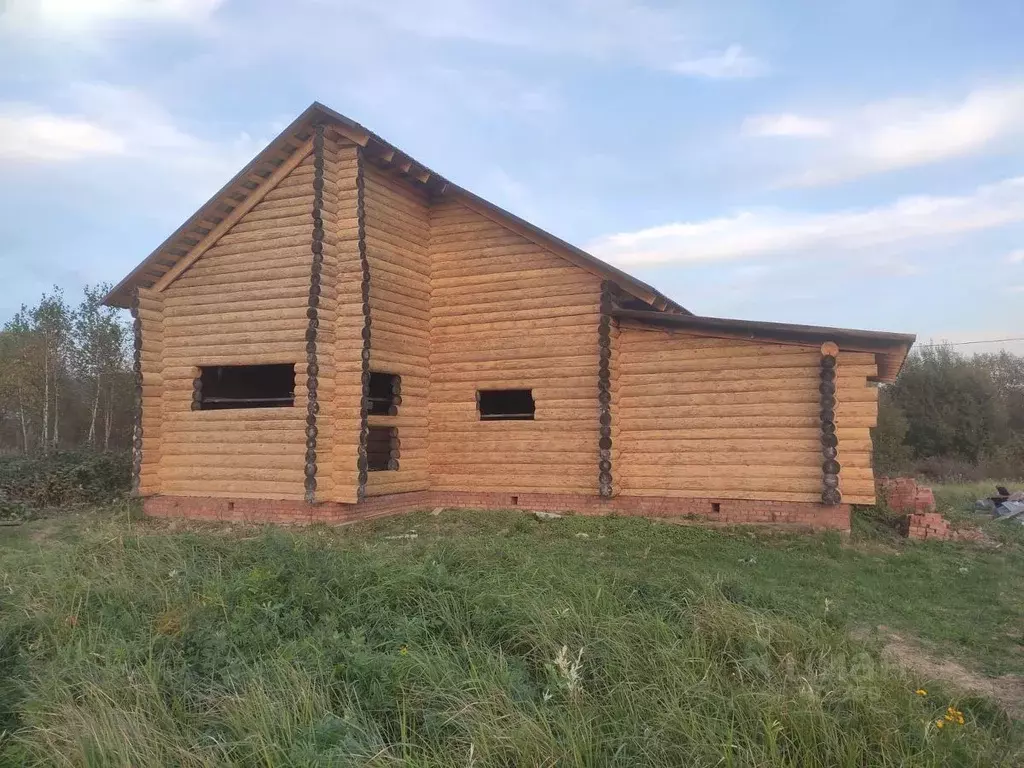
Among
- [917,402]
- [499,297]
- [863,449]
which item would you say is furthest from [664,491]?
[917,402]

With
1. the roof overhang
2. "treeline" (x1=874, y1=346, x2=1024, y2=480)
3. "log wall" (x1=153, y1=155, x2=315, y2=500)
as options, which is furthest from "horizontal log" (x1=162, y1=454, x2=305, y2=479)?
"treeline" (x1=874, y1=346, x2=1024, y2=480)

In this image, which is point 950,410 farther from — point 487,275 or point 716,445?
point 487,275

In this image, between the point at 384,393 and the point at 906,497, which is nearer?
the point at 906,497

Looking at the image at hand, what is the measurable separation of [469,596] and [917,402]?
38053 mm

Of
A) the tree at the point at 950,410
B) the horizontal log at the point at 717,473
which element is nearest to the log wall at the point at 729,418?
the horizontal log at the point at 717,473

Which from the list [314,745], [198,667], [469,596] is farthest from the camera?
[469,596]

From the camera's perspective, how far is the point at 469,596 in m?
6.30

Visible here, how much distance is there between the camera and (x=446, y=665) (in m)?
5.02

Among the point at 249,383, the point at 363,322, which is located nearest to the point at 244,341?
the point at 363,322

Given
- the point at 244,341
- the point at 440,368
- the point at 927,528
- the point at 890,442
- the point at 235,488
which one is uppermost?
the point at 244,341

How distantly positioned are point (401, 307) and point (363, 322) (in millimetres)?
1352

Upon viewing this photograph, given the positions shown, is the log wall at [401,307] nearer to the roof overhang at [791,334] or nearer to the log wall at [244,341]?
the log wall at [244,341]

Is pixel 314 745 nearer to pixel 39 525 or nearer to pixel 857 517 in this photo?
pixel 857 517

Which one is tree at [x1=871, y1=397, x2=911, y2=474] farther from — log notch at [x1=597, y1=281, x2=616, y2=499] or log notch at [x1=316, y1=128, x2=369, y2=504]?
log notch at [x1=316, y1=128, x2=369, y2=504]
